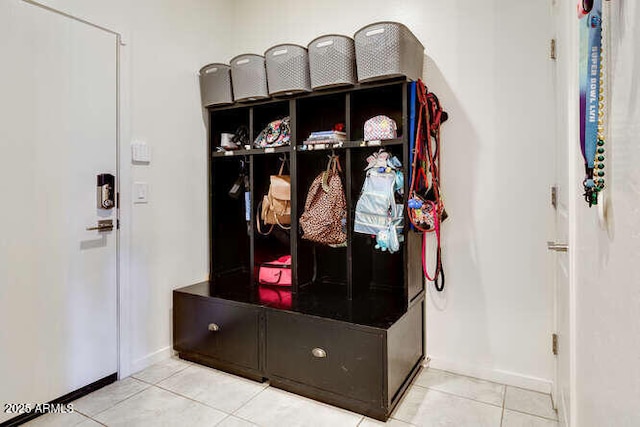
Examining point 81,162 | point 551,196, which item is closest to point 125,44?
point 81,162

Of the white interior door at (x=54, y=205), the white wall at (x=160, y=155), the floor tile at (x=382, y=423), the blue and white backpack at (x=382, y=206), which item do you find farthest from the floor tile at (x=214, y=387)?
the blue and white backpack at (x=382, y=206)

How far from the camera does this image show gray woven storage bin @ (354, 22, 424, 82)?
2.00m

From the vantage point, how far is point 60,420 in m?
1.86

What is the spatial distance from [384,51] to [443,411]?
2.00 metres

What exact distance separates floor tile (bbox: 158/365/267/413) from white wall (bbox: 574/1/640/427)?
1730 millimetres

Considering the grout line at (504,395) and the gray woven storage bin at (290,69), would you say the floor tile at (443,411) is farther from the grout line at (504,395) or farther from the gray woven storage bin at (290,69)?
the gray woven storage bin at (290,69)

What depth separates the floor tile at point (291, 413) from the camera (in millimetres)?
1828

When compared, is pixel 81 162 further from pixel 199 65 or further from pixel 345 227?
pixel 345 227

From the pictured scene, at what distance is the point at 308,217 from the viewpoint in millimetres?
2428

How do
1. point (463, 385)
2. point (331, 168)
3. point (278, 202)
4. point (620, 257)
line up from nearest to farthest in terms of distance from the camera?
point (620, 257) → point (463, 385) → point (331, 168) → point (278, 202)

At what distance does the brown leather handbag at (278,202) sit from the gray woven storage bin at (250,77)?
1.97 feet

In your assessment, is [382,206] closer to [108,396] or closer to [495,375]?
[495,375]

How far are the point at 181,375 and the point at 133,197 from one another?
3.94ft

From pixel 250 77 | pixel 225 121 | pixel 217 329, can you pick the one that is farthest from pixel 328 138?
pixel 217 329
